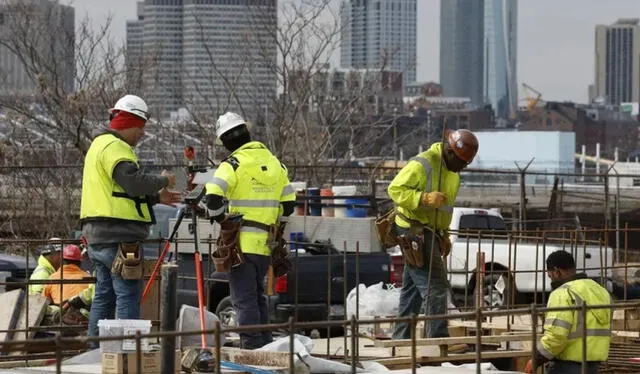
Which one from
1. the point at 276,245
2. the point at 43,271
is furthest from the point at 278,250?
the point at 43,271

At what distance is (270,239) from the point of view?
38.0 ft

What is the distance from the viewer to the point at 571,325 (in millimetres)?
10320

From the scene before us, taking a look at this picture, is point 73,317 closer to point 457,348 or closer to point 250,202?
point 250,202

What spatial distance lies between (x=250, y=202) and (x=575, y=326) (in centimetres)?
246

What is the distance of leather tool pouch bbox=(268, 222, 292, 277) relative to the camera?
11.6 m

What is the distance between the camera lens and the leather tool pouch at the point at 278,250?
38.1 ft

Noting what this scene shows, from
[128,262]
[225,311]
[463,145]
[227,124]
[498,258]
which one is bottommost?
[225,311]

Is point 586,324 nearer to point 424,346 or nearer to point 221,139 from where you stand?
point 424,346

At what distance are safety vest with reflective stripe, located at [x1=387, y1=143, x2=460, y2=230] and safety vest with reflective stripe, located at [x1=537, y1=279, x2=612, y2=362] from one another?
190 centimetres

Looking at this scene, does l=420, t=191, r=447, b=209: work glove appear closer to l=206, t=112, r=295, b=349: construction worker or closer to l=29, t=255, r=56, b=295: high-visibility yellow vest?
l=206, t=112, r=295, b=349: construction worker

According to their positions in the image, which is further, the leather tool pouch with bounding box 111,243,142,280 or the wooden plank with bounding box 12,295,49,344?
the wooden plank with bounding box 12,295,49,344

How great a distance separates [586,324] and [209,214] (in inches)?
103

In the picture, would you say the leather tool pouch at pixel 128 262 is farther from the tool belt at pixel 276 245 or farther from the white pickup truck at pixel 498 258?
the white pickup truck at pixel 498 258

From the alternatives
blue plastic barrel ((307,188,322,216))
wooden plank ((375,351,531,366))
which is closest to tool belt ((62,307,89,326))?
wooden plank ((375,351,531,366))
